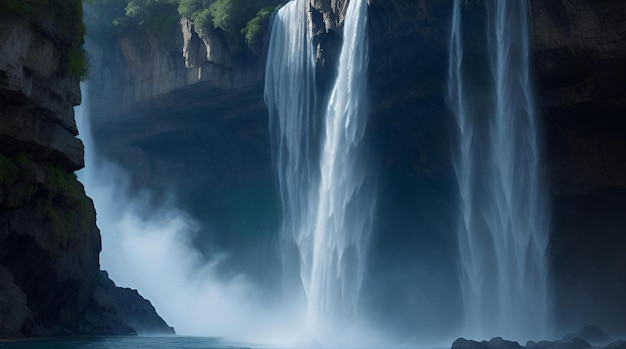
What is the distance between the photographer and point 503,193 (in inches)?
1157

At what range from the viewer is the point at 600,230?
30.2m

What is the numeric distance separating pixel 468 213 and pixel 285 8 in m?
15.3

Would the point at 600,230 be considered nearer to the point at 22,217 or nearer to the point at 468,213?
the point at 468,213

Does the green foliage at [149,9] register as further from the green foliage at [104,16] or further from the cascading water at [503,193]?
the cascading water at [503,193]

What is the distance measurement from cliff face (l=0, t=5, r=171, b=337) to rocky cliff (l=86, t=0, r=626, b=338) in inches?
491

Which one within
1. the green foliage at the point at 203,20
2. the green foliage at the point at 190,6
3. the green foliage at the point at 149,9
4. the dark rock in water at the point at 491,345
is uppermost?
the green foliage at the point at 149,9

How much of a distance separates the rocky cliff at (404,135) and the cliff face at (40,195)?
12479mm

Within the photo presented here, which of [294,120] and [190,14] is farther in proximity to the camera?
[190,14]

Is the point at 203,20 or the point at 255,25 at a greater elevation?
the point at 203,20

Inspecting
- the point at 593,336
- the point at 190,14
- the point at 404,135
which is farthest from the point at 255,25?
the point at 593,336

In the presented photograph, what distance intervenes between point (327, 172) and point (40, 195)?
1305cm

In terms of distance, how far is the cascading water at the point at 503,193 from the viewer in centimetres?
2845

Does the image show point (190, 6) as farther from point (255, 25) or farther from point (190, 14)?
point (255, 25)

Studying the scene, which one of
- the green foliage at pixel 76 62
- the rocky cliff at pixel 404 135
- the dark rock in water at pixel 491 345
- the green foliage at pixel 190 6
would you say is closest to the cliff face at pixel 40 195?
the green foliage at pixel 76 62
